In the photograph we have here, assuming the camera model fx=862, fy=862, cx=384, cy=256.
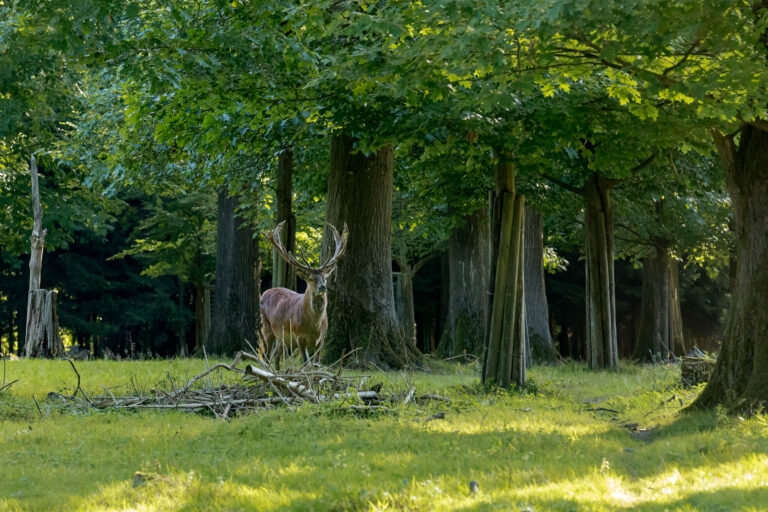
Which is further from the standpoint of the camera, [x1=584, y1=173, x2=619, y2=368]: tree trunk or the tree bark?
the tree bark

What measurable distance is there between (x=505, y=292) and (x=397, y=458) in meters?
5.54

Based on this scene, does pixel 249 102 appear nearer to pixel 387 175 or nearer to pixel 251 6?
pixel 251 6

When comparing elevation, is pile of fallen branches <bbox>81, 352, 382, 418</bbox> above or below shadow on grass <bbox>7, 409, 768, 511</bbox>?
above

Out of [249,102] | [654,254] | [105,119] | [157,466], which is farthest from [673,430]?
[654,254]

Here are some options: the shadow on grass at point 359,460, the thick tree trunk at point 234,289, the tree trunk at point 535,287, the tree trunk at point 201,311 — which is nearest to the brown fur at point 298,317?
the shadow on grass at point 359,460

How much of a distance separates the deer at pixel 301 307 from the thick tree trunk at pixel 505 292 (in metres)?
2.20

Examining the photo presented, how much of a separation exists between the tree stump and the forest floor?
26.9 ft

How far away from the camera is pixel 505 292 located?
39.2 feet

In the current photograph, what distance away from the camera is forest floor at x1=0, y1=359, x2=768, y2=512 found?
17.8ft

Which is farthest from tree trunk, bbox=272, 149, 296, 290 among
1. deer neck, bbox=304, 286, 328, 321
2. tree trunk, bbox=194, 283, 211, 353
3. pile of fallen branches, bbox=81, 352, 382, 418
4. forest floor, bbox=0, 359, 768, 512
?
tree trunk, bbox=194, 283, 211, 353

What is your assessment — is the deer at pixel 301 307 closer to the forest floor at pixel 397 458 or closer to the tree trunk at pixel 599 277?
the forest floor at pixel 397 458

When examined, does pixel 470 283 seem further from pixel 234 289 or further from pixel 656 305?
pixel 656 305

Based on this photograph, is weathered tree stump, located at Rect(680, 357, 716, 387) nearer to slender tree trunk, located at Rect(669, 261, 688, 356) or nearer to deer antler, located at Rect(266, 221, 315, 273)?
deer antler, located at Rect(266, 221, 315, 273)

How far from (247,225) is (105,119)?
4.27 metres
